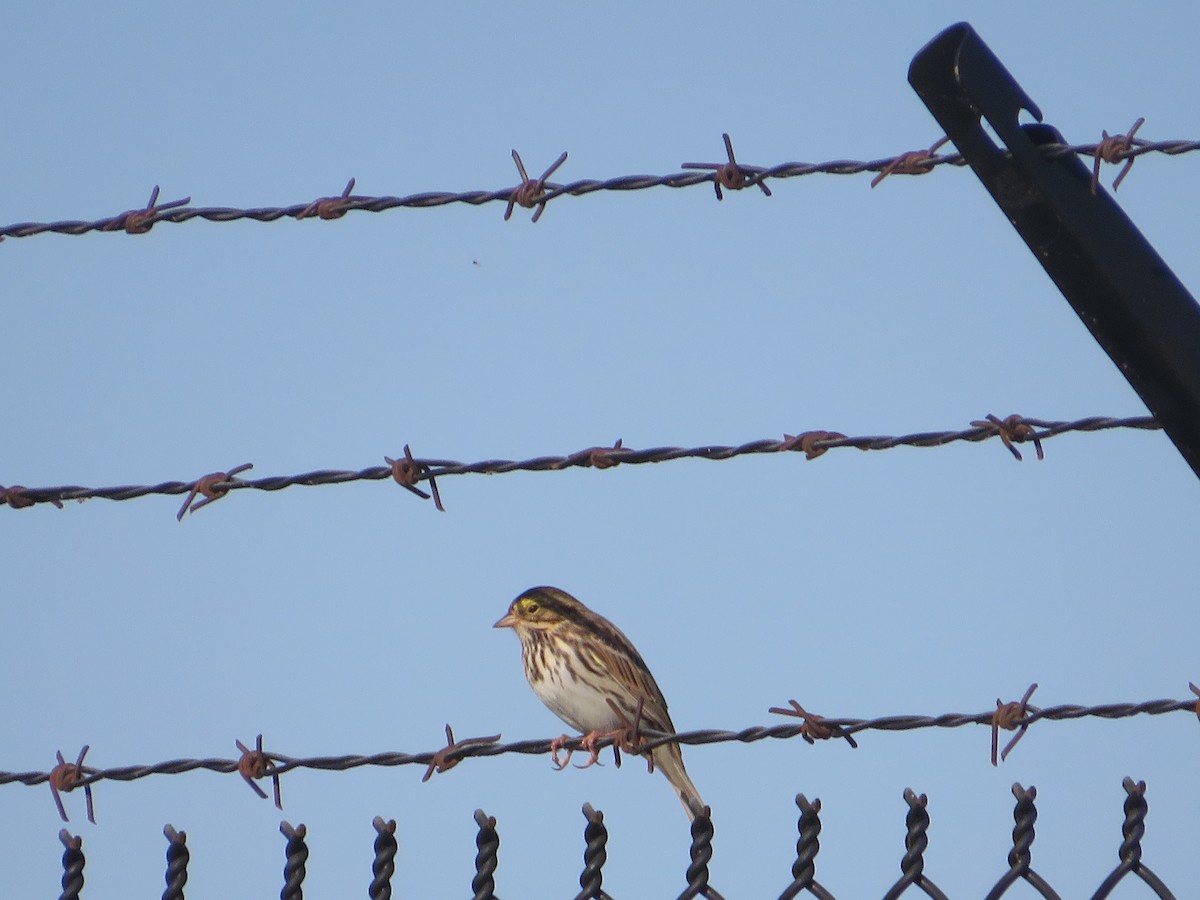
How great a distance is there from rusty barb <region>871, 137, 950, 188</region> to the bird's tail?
5.51 metres

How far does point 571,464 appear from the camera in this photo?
13.6ft

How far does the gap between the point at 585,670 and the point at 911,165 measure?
17.9 ft

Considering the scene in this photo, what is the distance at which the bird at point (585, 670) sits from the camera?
9.02 meters

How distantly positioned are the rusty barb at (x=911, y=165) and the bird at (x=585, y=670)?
16.7ft

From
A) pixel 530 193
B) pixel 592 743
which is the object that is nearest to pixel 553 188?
pixel 530 193

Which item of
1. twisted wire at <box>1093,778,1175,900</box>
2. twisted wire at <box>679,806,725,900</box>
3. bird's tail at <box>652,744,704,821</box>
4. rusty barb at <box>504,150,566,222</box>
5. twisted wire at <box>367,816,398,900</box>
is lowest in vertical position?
twisted wire at <box>1093,778,1175,900</box>

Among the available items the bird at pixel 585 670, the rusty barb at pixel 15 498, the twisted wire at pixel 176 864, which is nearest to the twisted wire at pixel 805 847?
the twisted wire at pixel 176 864

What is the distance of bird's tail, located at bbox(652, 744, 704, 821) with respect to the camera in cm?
918

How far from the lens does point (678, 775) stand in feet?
30.4

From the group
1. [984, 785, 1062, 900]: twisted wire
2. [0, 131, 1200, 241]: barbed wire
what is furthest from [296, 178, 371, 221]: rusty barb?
[984, 785, 1062, 900]: twisted wire

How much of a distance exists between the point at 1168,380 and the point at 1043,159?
0.52 metres

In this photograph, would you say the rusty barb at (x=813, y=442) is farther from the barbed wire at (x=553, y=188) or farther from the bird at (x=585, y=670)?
the bird at (x=585, y=670)

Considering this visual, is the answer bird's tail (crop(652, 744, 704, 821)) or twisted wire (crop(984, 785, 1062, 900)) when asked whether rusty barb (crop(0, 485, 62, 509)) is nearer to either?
twisted wire (crop(984, 785, 1062, 900))

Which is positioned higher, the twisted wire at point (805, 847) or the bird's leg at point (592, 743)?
the bird's leg at point (592, 743)
